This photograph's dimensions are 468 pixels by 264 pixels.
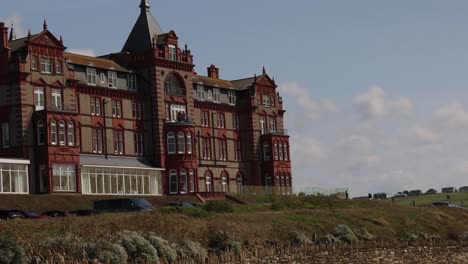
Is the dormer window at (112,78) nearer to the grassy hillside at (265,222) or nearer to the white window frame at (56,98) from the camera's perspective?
the white window frame at (56,98)

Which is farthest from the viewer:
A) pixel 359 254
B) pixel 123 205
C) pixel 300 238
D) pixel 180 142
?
pixel 180 142

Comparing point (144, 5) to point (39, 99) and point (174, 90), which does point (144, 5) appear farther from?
point (39, 99)

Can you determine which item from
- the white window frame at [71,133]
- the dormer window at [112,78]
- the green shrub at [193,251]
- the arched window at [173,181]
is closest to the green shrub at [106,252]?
the green shrub at [193,251]

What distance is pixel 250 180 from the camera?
9994 centimetres

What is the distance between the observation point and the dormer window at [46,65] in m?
75.6

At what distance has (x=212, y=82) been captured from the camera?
9969cm

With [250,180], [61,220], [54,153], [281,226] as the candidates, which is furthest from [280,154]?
[61,220]

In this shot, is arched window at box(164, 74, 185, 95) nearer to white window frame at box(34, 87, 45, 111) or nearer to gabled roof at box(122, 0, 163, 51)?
gabled roof at box(122, 0, 163, 51)

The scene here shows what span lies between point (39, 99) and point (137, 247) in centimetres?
4145

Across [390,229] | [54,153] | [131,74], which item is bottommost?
[390,229]

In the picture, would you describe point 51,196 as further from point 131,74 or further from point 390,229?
point 390,229

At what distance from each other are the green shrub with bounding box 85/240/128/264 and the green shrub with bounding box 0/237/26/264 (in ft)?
8.86

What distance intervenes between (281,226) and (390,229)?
12591mm

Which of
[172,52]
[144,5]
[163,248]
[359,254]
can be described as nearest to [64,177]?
[172,52]
